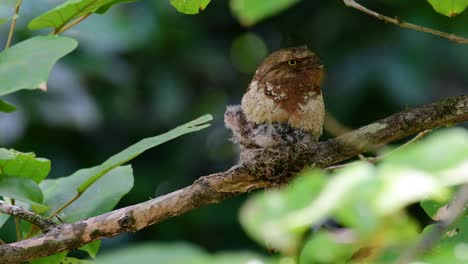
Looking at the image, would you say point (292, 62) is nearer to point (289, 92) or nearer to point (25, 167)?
point (289, 92)

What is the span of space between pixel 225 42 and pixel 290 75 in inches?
129

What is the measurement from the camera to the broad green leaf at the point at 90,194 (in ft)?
5.97

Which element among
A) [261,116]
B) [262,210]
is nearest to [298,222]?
[262,210]

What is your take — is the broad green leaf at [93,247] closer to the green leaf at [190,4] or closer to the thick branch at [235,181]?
the thick branch at [235,181]

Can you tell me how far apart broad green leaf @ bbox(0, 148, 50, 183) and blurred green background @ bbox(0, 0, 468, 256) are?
2290mm

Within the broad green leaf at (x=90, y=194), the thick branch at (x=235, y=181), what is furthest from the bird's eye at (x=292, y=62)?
the broad green leaf at (x=90, y=194)

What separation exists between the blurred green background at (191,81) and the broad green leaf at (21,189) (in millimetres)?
2337

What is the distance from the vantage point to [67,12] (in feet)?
5.32

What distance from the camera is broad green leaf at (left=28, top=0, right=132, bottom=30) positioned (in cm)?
156

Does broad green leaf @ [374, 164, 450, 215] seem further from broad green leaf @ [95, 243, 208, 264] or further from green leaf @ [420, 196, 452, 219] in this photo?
green leaf @ [420, 196, 452, 219]

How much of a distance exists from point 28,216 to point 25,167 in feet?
0.36

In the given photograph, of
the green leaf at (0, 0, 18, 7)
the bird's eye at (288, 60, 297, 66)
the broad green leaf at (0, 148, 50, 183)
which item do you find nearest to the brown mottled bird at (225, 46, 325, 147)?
the bird's eye at (288, 60, 297, 66)

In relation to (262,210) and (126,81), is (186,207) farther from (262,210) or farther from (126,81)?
(126,81)

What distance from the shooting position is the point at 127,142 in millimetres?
5395
